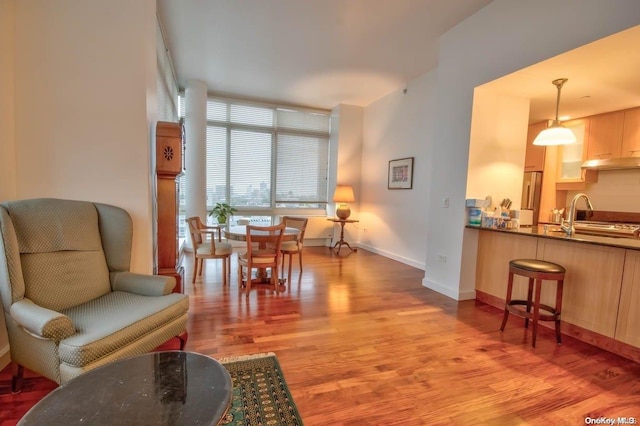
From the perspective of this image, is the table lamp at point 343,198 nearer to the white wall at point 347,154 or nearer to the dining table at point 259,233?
the white wall at point 347,154

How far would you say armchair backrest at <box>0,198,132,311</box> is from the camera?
1.60 metres

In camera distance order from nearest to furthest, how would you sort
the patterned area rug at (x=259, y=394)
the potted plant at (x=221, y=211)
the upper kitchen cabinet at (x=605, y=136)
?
the patterned area rug at (x=259, y=394) < the upper kitchen cabinet at (x=605, y=136) < the potted plant at (x=221, y=211)

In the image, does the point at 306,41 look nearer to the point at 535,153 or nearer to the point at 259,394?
the point at 259,394

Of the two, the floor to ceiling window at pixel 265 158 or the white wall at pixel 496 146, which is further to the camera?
the floor to ceiling window at pixel 265 158

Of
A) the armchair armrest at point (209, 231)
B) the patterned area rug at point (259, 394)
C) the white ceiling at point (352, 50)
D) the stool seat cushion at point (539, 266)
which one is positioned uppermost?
the white ceiling at point (352, 50)

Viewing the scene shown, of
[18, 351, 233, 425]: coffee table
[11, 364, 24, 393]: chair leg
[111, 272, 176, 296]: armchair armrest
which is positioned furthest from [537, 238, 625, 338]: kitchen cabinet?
[11, 364, 24, 393]: chair leg

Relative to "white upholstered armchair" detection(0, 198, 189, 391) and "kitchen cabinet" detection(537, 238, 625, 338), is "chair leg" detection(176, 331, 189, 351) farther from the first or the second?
"kitchen cabinet" detection(537, 238, 625, 338)

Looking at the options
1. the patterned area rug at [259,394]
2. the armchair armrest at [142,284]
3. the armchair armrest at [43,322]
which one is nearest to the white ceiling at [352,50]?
the armchair armrest at [142,284]

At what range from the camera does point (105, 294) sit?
2041mm

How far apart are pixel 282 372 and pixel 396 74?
184 inches

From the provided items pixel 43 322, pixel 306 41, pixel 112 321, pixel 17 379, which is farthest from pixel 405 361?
pixel 306 41

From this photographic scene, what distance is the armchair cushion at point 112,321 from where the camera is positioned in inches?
55.7

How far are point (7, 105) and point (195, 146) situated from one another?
3440 millimetres

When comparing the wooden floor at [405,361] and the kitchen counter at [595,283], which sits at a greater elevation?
the kitchen counter at [595,283]
